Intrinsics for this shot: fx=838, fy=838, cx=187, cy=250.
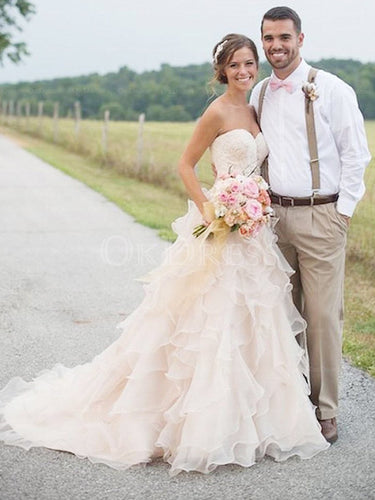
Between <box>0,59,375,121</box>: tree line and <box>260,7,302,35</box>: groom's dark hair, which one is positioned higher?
<box>260,7,302,35</box>: groom's dark hair

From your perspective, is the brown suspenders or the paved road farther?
the brown suspenders

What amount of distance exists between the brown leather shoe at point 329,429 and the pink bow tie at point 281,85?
1881mm

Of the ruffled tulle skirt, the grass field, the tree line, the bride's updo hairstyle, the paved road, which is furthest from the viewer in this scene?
the tree line

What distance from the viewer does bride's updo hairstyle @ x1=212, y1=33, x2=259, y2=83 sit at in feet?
14.9

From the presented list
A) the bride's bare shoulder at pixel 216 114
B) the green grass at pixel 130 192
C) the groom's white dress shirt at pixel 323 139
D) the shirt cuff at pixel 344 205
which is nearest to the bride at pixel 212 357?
the bride's bare shoulder at pixel 216 114

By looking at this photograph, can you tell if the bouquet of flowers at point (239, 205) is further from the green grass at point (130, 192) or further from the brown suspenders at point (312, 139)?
the green grass at point (130, 192)

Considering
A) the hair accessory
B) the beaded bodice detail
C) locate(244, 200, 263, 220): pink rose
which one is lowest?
locate(244, 200, 263, 220): pink rose

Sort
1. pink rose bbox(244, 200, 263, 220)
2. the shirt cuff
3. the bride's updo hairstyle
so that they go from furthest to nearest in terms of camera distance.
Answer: the shirt cuff, the bride's updo hairstyle, pink rose bbox(244, 200, 263, 220)

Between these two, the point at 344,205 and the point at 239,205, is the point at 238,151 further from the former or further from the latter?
the point at 344,205

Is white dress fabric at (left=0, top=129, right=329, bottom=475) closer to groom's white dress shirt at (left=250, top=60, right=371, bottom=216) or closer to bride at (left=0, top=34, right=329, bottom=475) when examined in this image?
bride at (left=0, top=34, right=329, bottom=475)

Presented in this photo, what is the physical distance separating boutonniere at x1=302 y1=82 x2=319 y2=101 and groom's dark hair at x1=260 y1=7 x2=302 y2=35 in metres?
0.31

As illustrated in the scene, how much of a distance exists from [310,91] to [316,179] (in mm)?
482

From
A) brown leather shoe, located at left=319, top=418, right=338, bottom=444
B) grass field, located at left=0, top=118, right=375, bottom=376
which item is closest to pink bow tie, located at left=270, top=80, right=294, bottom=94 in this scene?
grass field, located at left=0, top=118, right=375, bottom=376

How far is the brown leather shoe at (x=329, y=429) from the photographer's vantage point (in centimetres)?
474
